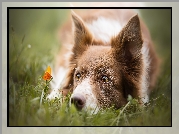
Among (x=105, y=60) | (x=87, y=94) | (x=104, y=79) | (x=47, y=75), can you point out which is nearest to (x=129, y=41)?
(x=105, y=60)

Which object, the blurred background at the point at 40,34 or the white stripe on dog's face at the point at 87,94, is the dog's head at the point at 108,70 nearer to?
the white stripe on dog's face at the point at 87,94

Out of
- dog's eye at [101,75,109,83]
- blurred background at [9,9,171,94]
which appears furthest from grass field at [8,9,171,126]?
dog's eye at [101,75,109,83]

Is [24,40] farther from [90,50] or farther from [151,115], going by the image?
[151,115]

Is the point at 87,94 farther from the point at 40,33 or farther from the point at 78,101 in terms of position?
the point at 40,33

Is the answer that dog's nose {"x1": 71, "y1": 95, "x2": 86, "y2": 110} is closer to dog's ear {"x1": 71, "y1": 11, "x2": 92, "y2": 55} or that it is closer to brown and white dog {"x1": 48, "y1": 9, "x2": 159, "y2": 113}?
brown and white dog {"x1": 48, "y1": 9, "x2": 159, "y2": 113}

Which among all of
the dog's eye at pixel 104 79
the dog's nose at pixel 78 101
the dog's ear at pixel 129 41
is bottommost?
the dog's nose at pixel 78 101

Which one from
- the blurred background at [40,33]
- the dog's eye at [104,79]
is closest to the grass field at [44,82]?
the blurred background at [40,33]
